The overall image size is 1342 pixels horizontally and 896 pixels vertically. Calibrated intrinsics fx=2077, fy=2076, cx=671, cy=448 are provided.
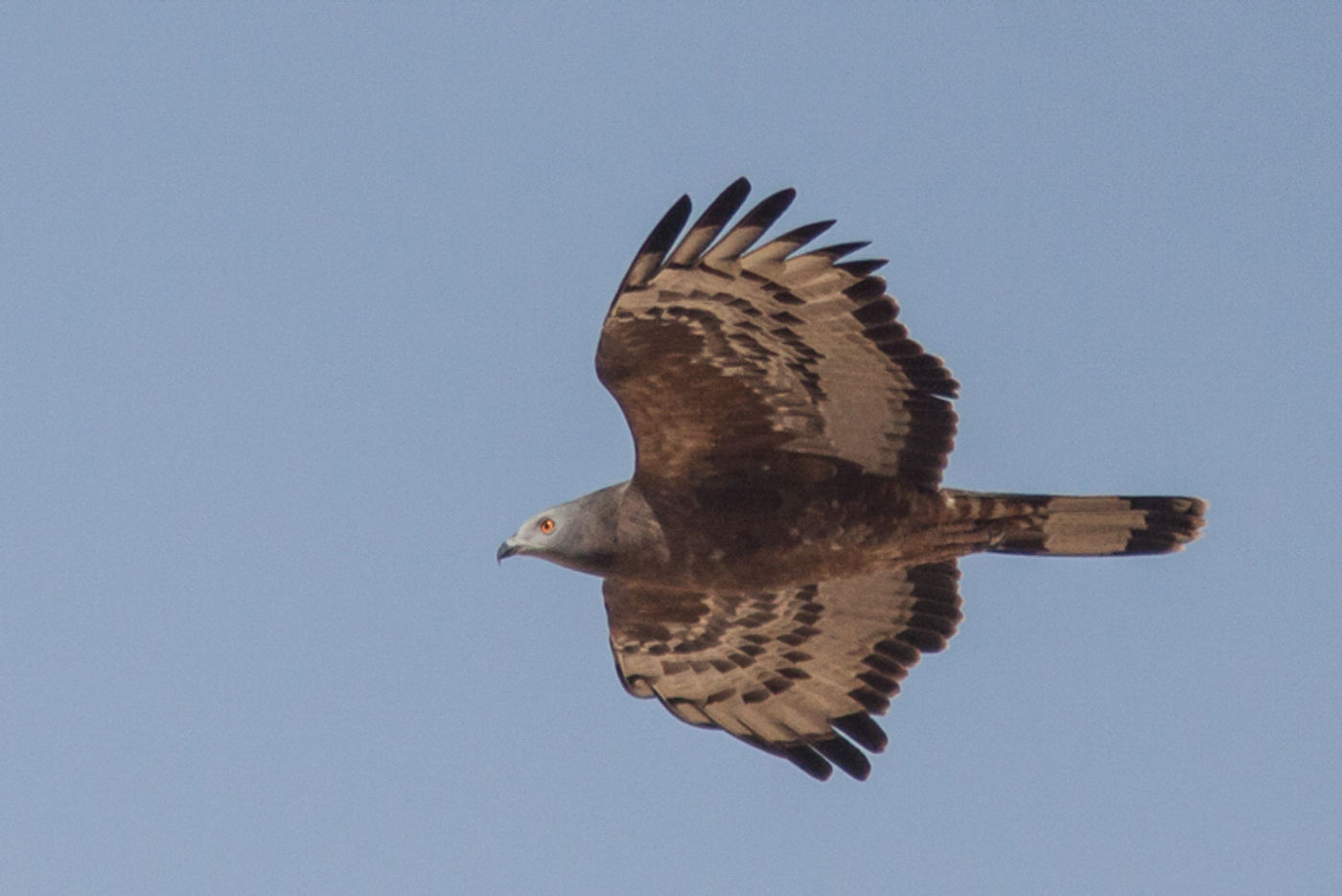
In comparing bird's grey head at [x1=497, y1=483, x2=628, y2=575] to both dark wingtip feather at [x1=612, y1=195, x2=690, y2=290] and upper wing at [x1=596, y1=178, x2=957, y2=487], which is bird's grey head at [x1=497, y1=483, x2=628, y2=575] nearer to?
upper wing at [x1=596, y1=178, x2=957, y2=487]

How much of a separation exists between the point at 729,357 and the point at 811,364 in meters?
0.45

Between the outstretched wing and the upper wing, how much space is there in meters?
1.17

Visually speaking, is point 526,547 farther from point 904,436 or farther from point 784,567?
point 904,436

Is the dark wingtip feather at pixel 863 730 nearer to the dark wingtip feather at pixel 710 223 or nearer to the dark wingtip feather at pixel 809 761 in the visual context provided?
the dark wingtip feather at pixel 809 761

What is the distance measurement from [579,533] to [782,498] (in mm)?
1114

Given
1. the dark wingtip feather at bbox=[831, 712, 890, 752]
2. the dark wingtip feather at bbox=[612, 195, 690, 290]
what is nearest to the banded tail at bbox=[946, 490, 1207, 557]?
the dark wingtip feather at bbox=[831, 712, 890, 752]

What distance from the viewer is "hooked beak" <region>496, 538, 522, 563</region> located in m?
11.4

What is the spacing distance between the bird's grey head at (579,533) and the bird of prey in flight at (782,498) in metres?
0.01

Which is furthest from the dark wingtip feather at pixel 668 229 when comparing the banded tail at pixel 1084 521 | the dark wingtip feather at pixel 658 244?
the banded tail at pixel 1084 521

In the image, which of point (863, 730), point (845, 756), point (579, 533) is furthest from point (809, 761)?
point (579, 533)

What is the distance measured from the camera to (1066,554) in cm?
1138

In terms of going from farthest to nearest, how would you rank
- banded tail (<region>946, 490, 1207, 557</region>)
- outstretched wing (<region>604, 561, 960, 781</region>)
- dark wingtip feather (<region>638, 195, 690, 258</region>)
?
1. outstretched wing (<region>604, 561, 960, 781</region>)
2. banded tail (<region>946, 490, 1207, 557</region>)
3. dark wingtip feather (<region>638, 195, 690, 258</region>)

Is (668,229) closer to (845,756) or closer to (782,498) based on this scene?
(782,498)

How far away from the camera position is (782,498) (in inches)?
441
